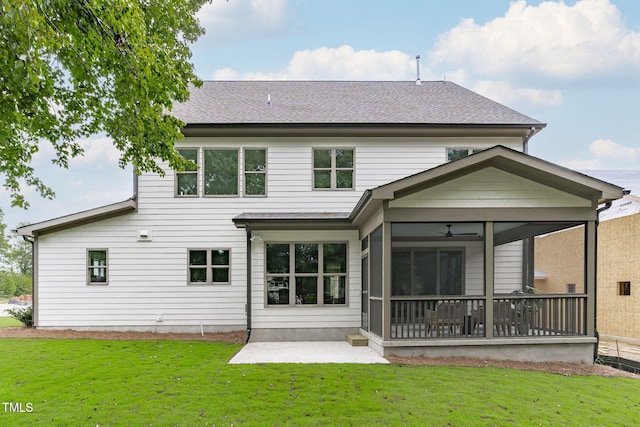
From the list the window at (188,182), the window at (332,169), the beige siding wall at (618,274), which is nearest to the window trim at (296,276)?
the window at (332,169)

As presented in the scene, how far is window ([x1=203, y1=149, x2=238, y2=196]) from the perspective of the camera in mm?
11445

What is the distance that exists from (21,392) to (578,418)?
7135 millimetres

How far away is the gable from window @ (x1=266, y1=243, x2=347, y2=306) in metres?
3.42

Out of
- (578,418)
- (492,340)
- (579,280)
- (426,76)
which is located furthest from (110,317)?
(579,280)

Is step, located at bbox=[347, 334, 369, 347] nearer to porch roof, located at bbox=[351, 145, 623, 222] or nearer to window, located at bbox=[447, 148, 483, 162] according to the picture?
porch roof, located at bbox=[351, 145, 623, 222]

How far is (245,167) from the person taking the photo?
37.7 feet

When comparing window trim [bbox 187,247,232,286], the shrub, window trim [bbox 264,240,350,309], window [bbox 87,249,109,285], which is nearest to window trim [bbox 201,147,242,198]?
window trim [bbox 187,247,232,286]

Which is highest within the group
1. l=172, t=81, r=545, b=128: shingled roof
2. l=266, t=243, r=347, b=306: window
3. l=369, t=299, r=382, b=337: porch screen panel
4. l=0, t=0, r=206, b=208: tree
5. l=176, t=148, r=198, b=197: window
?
l=172, t=81, r=545, b=128: shingled roof

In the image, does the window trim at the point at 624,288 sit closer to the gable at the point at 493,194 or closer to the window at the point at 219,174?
the gable at the point at 493,194

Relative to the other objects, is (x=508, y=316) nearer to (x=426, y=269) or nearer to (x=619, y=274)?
(x=426, y=269)

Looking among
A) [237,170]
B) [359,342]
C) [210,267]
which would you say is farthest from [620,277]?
[210,267]

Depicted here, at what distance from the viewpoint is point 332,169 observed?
1152cm

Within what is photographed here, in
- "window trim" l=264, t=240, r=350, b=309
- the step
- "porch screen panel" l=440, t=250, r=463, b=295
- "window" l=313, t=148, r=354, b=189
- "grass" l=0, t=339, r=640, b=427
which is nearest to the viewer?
"grass" l=0, t=339, r=640, b=427

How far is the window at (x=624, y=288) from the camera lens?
1162cm
